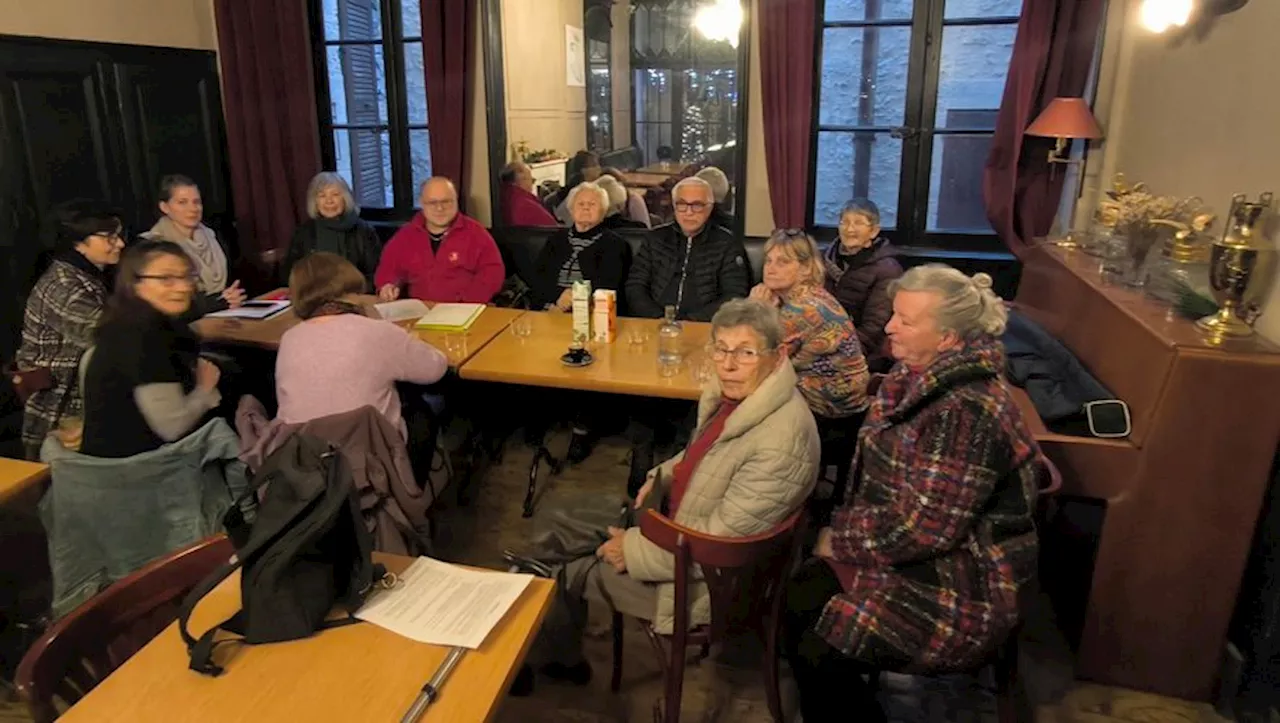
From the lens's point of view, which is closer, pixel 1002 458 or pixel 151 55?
pixel 1002 458

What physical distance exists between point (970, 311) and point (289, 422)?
71.7 inches

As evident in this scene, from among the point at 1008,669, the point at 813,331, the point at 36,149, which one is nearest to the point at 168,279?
the point at 813,331

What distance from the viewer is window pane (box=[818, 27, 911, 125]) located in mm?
4355

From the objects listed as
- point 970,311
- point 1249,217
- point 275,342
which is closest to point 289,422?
point 275,342

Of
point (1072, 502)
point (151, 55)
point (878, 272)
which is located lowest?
point (1072, 502)

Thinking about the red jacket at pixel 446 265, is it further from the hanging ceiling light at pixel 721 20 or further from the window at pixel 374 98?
the hanging ceiling light at pixel 721 20

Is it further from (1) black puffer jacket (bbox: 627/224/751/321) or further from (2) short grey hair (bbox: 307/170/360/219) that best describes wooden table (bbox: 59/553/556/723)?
(2) short grey hair (bbox: 307/170/360/219)

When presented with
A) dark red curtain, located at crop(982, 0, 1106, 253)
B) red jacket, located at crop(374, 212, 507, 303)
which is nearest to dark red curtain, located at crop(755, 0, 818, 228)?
dark red curtain, located at crop(982, 0, 1106, 253)

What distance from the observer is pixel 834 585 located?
202cm

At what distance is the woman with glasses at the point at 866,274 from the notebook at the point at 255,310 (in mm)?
2330

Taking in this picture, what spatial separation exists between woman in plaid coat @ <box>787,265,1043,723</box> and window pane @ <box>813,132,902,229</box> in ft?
9.01

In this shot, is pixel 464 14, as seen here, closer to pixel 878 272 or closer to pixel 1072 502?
pixel 878 272

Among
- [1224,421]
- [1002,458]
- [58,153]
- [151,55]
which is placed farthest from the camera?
[151,55]

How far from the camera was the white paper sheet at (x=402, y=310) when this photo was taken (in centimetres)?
345
